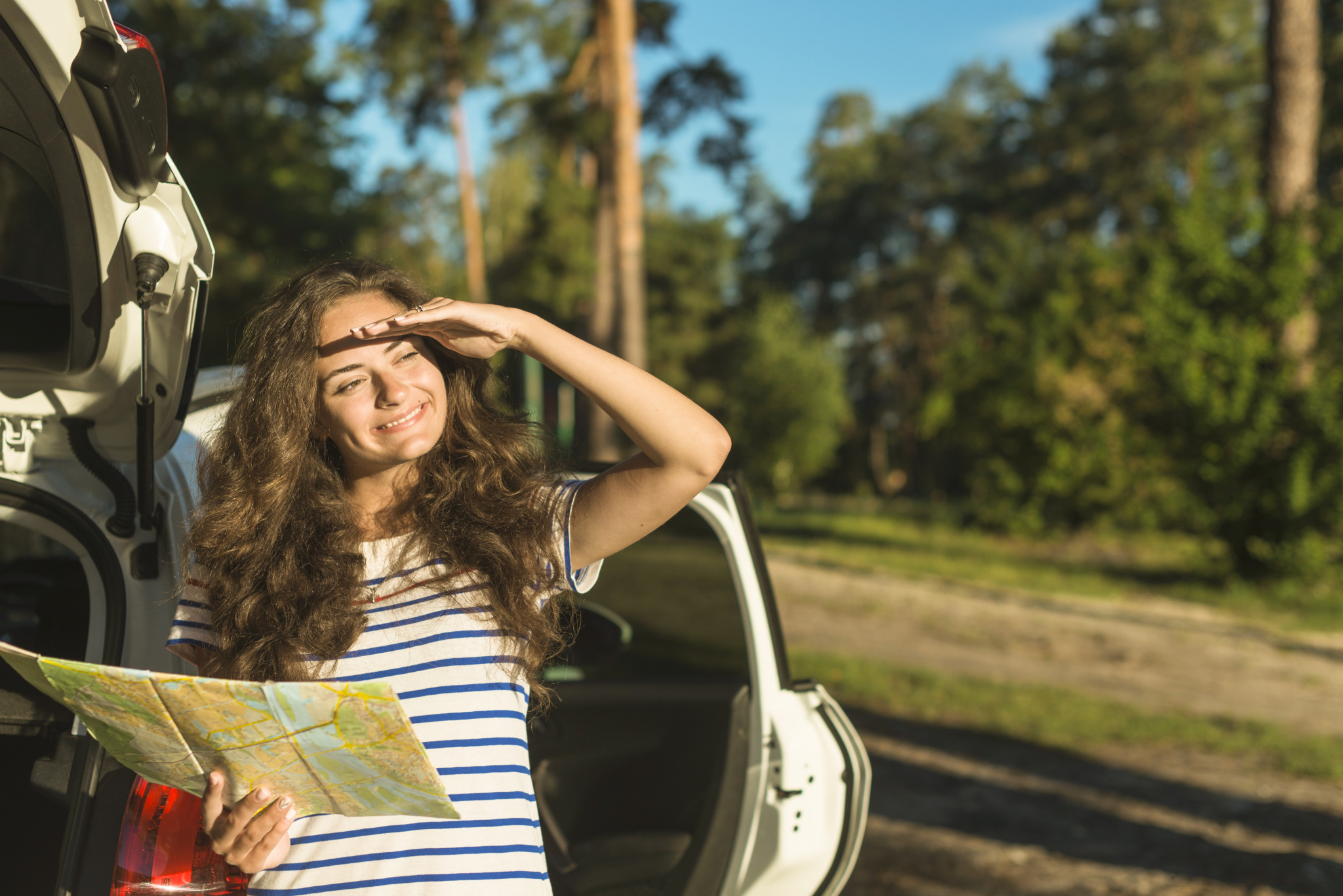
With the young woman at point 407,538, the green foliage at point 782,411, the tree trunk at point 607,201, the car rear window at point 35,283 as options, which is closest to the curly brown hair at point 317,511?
the young woman at point 407,538

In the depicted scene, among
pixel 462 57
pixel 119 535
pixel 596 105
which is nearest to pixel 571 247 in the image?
pixel 462 57

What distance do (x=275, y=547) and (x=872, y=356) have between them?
1871 inches

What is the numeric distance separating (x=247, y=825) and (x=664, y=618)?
9.59 m

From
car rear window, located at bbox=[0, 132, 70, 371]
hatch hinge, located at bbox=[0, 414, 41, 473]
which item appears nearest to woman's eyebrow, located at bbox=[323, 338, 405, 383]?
car rear window, located at bbox=[0, 132, 70, 371]

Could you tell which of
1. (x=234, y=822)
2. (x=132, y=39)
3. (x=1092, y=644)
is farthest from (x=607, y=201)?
(x=234, y=822)

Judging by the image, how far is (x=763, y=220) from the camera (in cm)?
5066

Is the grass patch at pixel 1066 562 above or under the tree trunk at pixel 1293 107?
under

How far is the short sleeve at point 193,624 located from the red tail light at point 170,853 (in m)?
0.22

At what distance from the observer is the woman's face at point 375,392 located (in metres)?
1.69

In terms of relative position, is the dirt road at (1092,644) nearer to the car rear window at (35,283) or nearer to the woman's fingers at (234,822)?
the woman's fingers at (234,822)

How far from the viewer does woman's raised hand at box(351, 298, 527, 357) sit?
64.0 inches

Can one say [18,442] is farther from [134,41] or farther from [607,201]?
[607,201]

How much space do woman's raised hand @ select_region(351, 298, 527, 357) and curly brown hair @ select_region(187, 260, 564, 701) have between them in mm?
129

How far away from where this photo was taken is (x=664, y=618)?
431 inches
